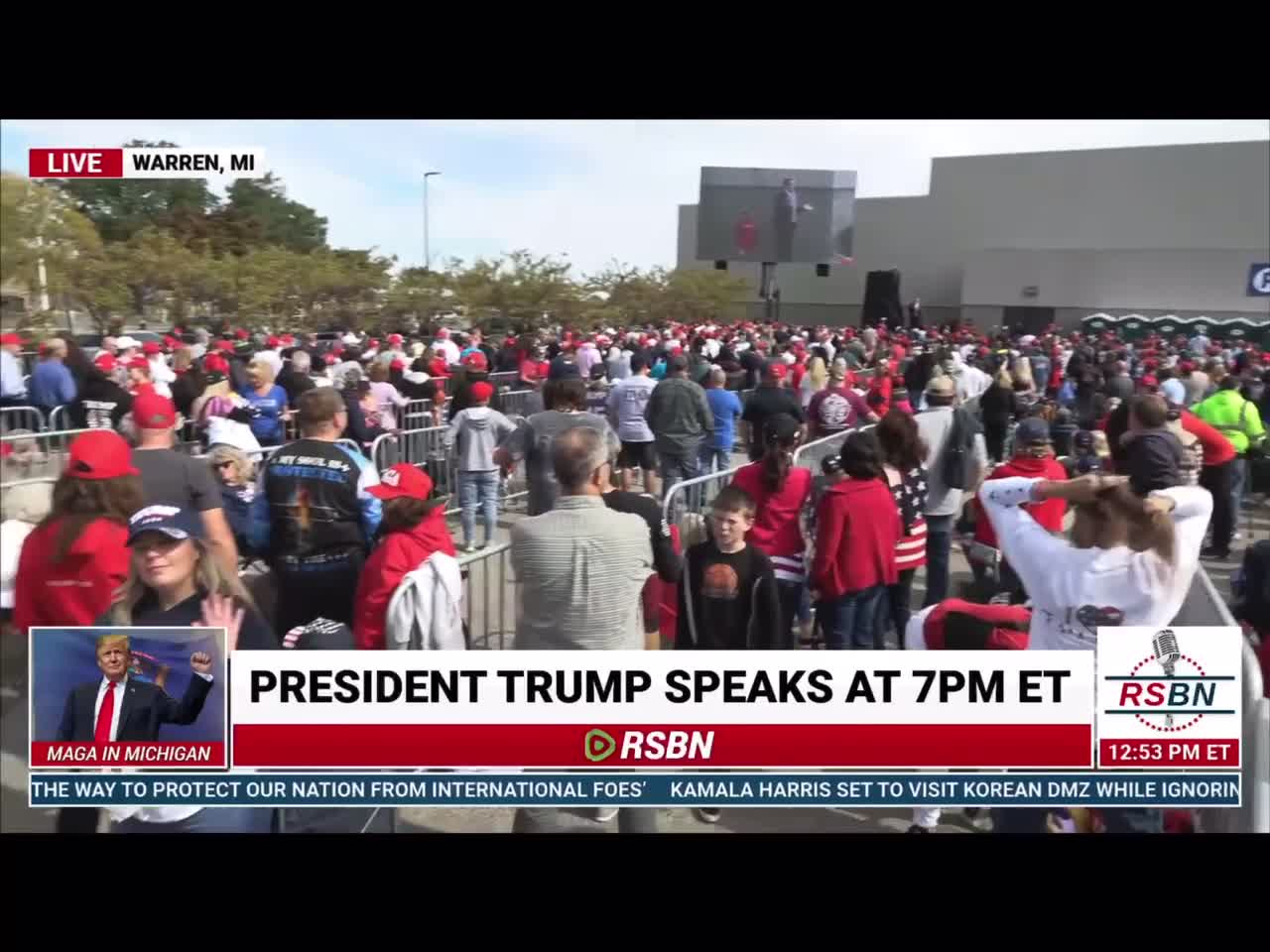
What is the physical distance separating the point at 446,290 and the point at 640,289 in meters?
1.91

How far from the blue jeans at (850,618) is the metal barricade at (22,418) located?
348cm

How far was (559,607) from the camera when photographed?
10.7 ft

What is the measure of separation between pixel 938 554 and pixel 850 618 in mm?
1600

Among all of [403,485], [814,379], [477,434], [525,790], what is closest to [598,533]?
[403,485]

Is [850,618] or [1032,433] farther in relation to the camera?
[1032,433]

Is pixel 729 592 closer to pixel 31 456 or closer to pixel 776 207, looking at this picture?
pixel 776 207

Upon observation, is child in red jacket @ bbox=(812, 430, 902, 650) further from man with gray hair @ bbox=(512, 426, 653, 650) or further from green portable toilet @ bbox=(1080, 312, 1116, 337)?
green portable toilet @ bbox=(1080, 312, 1116, 337)

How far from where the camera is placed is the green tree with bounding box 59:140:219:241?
335 centimetres

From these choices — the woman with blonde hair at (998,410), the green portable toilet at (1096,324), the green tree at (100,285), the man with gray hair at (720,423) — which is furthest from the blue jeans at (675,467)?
the green portable toilet at (1096,324)

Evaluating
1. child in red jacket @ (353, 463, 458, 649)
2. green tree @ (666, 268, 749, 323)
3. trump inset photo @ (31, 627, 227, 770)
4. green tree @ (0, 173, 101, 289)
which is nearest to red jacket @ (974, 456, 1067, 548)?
green tree @ (666, 268, 749, 323)

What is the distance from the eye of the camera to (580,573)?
3203 mm

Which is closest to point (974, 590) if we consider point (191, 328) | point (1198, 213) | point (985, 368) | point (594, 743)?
point (594, 743)

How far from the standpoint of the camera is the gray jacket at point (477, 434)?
659 cm

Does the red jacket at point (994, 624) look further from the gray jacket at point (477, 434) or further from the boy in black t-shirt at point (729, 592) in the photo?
the gray jacket at point (477, 434)
